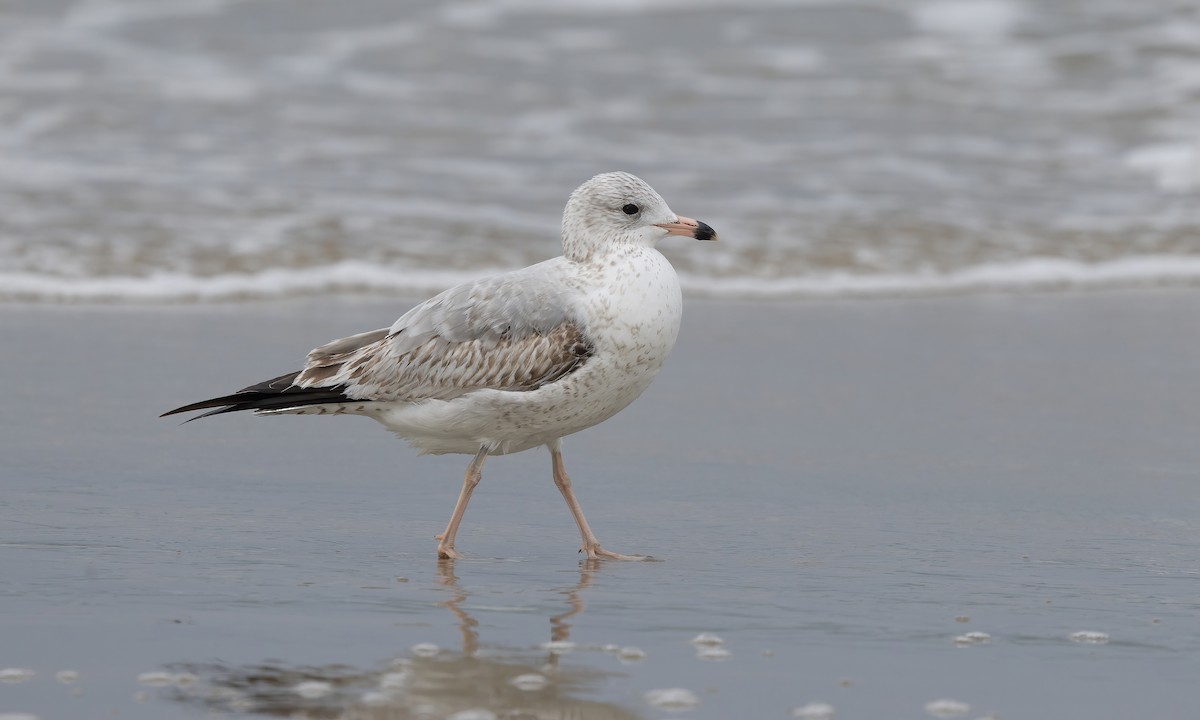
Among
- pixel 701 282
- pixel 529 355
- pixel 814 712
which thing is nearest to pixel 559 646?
pixel 814 712

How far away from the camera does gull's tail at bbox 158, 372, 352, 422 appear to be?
521 cm

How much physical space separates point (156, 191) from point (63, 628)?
7912 millimetres

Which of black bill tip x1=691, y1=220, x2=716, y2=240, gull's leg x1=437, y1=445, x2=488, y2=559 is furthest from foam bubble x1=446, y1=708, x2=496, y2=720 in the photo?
black bill tip x1=691, y1=220, x2=716, y2=240

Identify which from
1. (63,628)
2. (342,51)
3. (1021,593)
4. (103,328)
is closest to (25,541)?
(63,628)

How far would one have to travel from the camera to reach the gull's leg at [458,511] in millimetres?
5039

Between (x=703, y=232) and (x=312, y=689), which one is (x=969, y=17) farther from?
(x=312, y=689)

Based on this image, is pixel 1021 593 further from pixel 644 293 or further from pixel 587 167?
pixel 587 167

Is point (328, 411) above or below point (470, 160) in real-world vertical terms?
below

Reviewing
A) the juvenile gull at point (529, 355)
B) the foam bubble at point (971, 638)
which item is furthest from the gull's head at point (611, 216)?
the foam bubble at point (971, 638)

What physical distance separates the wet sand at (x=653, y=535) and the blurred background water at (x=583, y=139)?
55.8 inches

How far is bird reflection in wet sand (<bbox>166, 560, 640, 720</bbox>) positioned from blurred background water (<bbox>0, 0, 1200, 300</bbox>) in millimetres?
5837

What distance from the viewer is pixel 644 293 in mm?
5148

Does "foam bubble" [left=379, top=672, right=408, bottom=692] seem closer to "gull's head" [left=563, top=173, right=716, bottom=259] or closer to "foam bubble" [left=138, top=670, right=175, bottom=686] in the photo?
"foam bubble" [left=138, top=670, right=175, bottom=686]

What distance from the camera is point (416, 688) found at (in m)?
3.76
